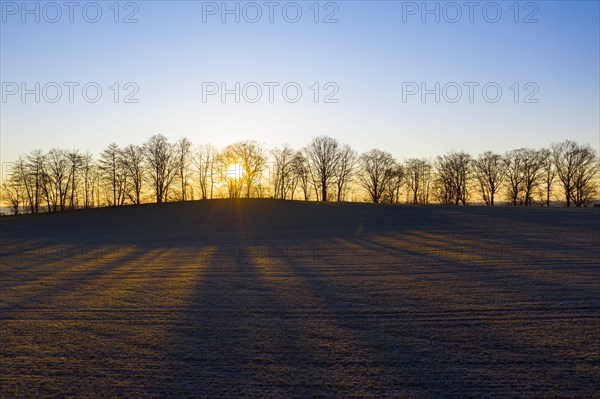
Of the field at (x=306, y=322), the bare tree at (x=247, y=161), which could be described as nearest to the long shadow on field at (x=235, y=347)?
the field at (x=306, y=322)

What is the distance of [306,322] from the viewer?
10000 mm

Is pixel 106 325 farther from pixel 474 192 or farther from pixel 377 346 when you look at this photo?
pixel 474 192

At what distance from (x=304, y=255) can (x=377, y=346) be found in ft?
46.0

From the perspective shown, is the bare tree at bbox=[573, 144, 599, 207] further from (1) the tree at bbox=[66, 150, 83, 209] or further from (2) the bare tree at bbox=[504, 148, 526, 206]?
(1) the tree at bbox=[66, 150, 83, 209]

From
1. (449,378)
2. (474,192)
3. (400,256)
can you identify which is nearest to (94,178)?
(474,192)

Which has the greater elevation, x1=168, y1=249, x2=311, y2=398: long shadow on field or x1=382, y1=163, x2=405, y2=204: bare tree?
x1=382, y1=163, x2=405, y2=204: bare tree

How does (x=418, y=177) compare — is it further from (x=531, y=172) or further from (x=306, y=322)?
(x=306, y=322)

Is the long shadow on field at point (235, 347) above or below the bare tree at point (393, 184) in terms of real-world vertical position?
below

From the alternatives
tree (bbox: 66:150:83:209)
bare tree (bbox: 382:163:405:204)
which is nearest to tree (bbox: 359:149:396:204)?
bare tree (bbox: 382:163:405:204)

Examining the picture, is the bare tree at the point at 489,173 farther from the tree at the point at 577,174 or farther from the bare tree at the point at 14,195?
the bare tree at the point at 14,195

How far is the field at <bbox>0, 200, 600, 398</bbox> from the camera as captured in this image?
6.80 meters

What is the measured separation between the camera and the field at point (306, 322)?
6805 mm

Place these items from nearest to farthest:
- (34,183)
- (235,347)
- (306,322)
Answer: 1. (235,347)
2. (306,322)
3. (34,183)

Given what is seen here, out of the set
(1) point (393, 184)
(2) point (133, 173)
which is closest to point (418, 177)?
(1) point (393, 184)
